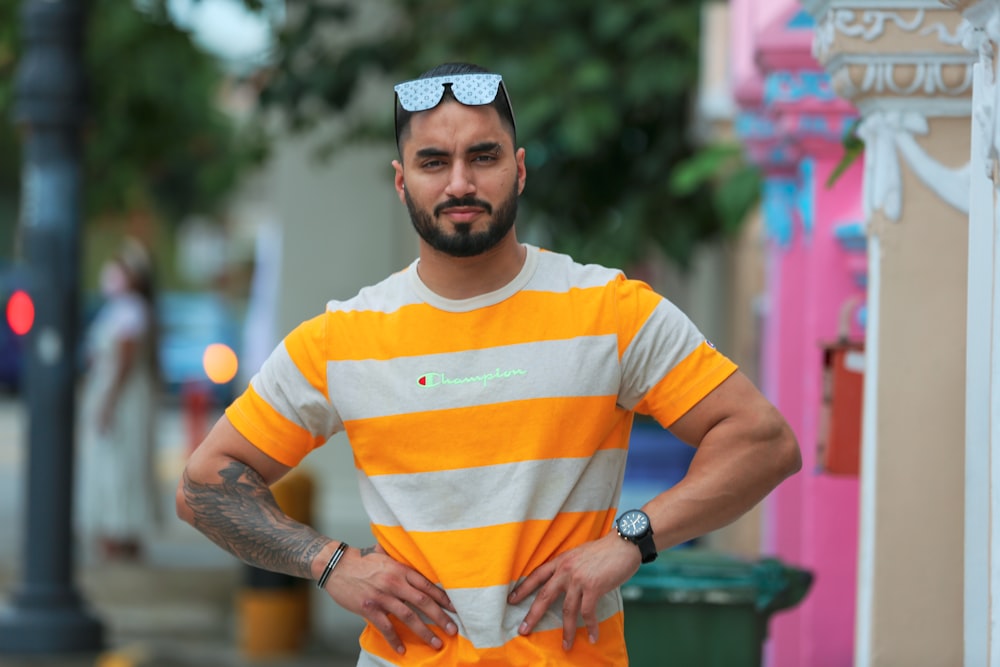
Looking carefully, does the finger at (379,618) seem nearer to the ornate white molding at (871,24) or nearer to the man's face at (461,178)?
the man's face at (461,178)

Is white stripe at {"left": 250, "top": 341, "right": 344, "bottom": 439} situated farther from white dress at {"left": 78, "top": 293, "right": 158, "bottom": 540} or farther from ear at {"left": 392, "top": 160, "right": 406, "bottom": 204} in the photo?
white dress at {"left": 78, "top": 293, "right": 158, "bottom": 540}

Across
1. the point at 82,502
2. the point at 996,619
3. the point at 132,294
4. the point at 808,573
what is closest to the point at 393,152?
the point at 132,294

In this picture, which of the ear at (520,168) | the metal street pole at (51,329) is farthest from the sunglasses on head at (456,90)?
the metal street pole at (51,329)

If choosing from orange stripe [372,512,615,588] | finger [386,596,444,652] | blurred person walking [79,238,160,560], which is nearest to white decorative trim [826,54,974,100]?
orange stripe [372,512,615,588]

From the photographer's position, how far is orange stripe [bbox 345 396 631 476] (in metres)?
2.85

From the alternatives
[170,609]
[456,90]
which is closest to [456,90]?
[456,90]

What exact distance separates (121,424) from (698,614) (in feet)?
24.7

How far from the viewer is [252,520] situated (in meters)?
3.04

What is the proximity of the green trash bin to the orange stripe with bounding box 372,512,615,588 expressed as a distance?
1.49m

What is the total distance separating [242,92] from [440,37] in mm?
2063

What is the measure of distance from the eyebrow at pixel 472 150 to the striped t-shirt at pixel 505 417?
20cm

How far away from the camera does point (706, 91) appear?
342 inches

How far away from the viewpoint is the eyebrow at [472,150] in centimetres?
287

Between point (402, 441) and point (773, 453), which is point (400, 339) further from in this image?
point (773, 453)
